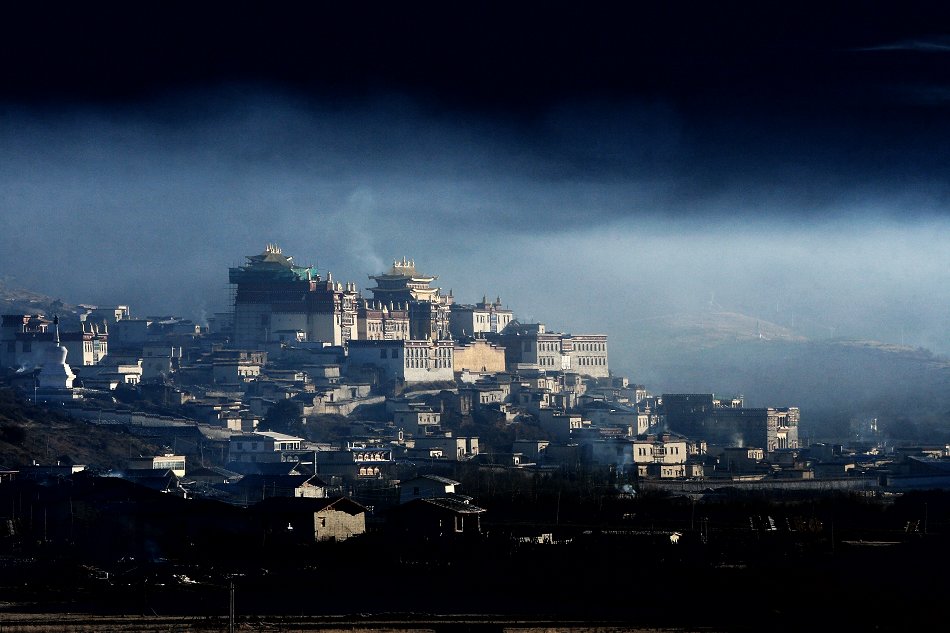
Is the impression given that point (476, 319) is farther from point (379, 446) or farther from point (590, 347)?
point (379, 446)

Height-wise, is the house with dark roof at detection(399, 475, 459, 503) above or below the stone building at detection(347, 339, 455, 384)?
below

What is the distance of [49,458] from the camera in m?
40.9

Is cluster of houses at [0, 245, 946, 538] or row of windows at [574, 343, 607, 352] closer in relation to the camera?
cluster of houses at [0, 245, 946, 538]

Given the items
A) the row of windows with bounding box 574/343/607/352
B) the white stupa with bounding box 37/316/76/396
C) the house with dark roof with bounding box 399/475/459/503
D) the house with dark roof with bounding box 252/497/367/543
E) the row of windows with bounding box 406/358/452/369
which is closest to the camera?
→ the house with dark roof with bounding box 252/497/367/543

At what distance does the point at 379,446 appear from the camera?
48.6 metres

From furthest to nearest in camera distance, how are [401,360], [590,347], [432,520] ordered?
[590,347], [401,360], [432,520]

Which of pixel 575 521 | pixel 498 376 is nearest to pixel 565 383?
pixel 498 376

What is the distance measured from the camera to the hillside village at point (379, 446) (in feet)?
89.0

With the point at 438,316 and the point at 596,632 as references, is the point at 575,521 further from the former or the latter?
the point at 438,316

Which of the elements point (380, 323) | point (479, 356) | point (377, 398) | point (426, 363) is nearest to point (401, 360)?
point (426, 363)

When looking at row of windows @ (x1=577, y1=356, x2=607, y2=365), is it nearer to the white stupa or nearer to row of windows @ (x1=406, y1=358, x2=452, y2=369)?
row of windows @ (x1=406, y1=358, x2=452, y2=369)

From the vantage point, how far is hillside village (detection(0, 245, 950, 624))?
27.1m

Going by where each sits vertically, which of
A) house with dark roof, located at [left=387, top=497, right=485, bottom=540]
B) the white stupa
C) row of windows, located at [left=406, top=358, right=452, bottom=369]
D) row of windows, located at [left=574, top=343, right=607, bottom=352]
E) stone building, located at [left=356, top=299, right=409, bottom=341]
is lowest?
house with dark roof, located at [left=387, top=497, right=485, bottom=540]

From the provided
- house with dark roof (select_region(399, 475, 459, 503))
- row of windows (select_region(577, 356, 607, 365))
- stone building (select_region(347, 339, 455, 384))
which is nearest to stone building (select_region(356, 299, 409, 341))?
row of windows (select_region(577, 356, 607, 365))
